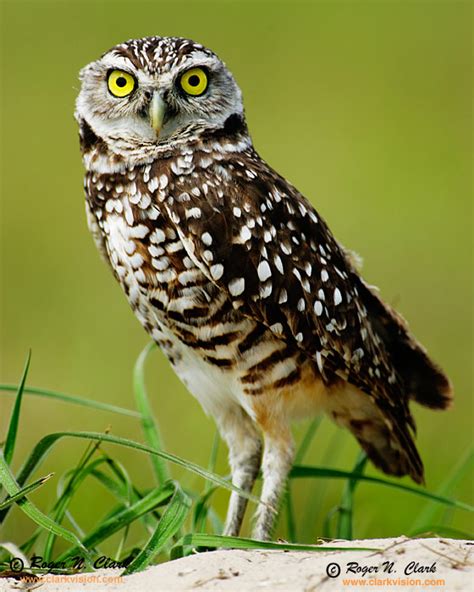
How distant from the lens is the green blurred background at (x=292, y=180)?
23.6 ft

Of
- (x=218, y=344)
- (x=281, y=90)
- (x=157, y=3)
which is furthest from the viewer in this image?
(x=157, y=3)

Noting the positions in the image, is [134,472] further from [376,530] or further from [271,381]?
[271,381]

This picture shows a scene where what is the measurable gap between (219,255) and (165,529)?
1048 millimetres

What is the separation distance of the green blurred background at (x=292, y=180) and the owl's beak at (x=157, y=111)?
158 centimetres

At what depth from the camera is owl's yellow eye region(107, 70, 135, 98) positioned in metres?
4.10

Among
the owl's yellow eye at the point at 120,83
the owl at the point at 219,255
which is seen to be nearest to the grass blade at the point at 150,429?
the owl at the point at 219,255

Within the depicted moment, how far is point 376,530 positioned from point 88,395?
2.48 m

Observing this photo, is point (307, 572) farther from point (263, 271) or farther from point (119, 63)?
point (119, 63)

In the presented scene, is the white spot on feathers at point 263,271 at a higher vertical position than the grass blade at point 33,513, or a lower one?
higher

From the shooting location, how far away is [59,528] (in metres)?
3.21

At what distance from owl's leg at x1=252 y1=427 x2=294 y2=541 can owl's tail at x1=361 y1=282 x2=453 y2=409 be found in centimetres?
69

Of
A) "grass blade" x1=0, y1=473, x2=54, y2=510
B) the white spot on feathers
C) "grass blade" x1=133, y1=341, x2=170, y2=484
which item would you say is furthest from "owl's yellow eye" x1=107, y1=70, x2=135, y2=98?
"grass blade" x1=0, y1=473, x2=54, y2=510

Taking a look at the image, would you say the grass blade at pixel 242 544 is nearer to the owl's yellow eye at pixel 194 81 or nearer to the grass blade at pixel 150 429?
the grass blade at pixel 150 429

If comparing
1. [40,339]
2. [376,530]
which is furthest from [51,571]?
[40,339]
